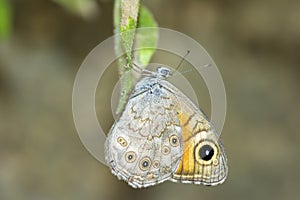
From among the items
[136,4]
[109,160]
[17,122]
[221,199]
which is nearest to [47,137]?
[17,122]

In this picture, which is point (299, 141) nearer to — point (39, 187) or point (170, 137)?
point (39, 187)

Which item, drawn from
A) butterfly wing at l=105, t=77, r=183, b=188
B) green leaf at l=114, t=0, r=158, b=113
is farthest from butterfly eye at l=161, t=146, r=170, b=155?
green leaf at l=114, t=0, r=158, b=113

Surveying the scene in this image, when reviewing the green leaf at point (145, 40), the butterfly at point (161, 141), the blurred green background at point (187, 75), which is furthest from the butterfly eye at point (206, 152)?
the blurred green background at point (187, 75)

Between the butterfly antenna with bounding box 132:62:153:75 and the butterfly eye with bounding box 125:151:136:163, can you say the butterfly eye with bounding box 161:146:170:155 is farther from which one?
the butterfly antenna with bounding box 132:62:153:75

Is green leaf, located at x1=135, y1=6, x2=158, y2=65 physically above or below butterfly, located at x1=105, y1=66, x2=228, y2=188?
above

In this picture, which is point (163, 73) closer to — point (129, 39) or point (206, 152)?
point (206, 152)

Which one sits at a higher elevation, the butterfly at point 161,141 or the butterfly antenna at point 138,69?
the butterfly antenna at point 138,69

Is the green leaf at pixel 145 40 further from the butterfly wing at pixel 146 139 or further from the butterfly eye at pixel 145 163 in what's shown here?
the butterfly eye at pixel 145 163

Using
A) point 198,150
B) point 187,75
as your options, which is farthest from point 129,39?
point 187,75
